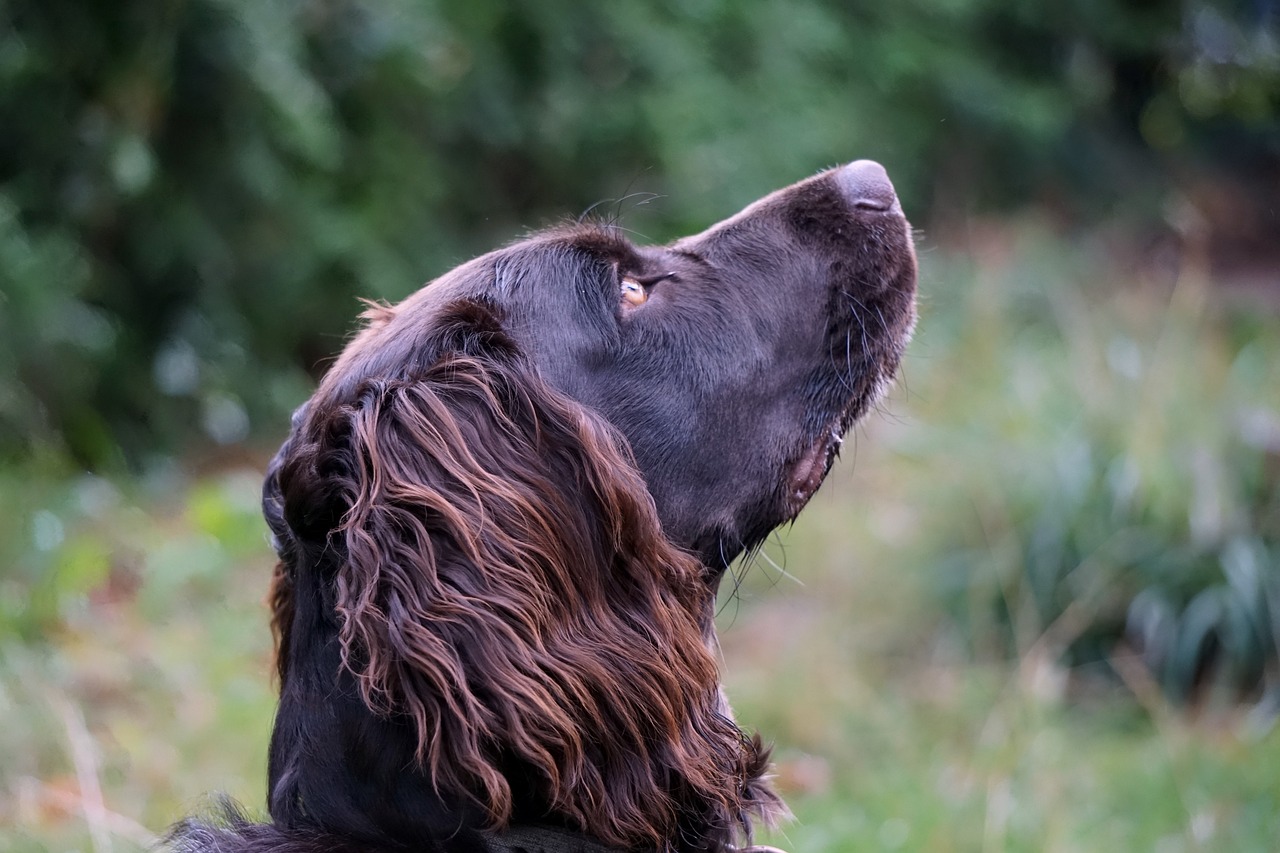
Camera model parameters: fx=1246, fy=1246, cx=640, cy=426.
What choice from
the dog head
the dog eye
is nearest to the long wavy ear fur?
the dog head

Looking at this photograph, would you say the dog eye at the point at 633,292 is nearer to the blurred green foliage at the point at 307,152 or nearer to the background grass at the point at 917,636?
the background grass at the point at 917,636

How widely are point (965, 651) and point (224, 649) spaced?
2795 millimetres

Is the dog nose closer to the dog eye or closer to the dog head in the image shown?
the dog head

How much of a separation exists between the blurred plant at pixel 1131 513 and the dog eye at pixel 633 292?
274cm

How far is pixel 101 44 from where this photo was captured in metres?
5.52

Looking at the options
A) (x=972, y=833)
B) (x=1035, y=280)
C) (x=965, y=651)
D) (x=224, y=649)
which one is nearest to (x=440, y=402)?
(x=972, y=833)

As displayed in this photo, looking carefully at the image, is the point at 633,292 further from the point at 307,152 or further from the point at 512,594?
the point at 307,152

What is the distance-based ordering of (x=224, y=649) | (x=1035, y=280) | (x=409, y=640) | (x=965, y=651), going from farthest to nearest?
(x=1035, y=280), (x=965, y=651), (x=224, y=649), (x=409, y=640)

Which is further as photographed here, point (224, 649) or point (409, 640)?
point (224, 649)

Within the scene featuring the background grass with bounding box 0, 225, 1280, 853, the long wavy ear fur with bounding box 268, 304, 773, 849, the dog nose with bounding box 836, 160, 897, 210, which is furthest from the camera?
the background grass with bounding box 0, 225, 1280, 853

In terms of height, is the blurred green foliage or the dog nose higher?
the blurred green foliage

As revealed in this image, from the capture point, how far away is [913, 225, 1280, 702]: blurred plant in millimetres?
4590

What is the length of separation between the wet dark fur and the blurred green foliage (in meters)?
1.36

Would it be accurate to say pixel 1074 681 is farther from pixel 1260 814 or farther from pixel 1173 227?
pixel 1173 227
